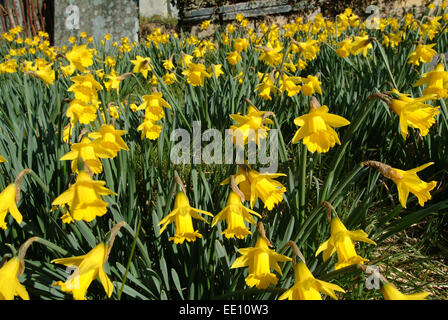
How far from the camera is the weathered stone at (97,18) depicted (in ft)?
26.6

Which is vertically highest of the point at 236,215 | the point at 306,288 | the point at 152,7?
the point at 152,7

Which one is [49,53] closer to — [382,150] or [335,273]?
[382,150]

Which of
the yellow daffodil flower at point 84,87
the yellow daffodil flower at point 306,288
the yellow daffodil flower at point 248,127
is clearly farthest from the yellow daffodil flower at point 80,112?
the yellow daffodil flower at point 306,288

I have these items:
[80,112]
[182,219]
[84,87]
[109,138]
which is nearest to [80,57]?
[84,87]

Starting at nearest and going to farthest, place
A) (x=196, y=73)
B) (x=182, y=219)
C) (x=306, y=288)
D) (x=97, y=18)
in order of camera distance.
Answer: (x=306, y=288) < (x=182, y=219) < (x=196, y=73) < (x=97, y=18)

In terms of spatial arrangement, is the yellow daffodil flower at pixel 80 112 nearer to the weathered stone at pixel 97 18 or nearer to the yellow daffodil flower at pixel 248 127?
the yellow daffodil flower at pixel 248 127

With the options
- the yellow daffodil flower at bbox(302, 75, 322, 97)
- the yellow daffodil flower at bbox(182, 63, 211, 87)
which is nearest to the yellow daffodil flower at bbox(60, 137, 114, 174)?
the yellow daffodil flower at bbox(182, 63, 211, 87)

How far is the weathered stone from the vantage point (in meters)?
8.12

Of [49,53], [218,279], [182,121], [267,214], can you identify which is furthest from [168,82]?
[49,53]

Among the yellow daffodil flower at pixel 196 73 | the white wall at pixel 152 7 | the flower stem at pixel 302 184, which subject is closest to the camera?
the flower stem at pixel 302 184

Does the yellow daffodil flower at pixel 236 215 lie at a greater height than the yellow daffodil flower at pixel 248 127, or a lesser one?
lesser

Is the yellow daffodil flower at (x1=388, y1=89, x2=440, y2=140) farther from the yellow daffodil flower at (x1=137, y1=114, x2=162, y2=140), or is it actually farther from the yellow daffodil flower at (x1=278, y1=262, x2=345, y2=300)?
the yellow daffodil flower at (x1=137, y1=114, x2=162, y2=140)

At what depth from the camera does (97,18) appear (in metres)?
8.31

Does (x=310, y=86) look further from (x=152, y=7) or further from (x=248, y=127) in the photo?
(x=152, y=7)
